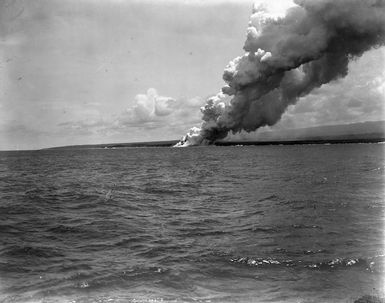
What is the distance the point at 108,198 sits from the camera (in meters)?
24.6

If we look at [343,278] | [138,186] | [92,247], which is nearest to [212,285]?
[343,278]

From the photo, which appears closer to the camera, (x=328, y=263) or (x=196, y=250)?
(x=328, y=263)

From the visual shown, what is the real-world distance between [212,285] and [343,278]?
3.25 meters

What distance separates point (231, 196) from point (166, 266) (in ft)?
46.7

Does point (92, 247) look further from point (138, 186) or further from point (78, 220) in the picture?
point (138, 186)

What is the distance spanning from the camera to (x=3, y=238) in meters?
14.3

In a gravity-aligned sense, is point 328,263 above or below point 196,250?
below

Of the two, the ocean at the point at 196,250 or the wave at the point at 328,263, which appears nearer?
the ocean at the point at 196,250

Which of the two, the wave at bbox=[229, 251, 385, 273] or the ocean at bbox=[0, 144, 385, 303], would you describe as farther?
the wave at bbox=[229, 251, 385, 273]

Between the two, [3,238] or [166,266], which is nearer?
[166,266]

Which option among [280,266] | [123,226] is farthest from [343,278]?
[123,226]

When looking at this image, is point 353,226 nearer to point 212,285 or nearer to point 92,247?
point 212,285

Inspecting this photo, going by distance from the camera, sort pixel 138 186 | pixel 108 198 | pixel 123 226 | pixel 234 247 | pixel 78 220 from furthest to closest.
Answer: pixel 138 186 < pixel 108 198 < pixel 78 220 < pixel 123 226 < pixel 234 247

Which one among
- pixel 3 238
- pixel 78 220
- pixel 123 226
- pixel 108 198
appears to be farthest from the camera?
pixel 108 198
